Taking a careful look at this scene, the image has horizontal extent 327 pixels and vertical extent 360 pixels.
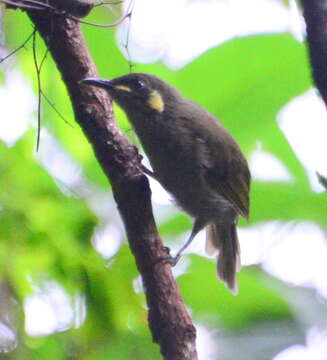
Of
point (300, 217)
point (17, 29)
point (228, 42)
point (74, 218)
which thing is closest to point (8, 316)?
point (74, 218)

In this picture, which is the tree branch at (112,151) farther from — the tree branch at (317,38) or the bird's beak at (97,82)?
the tree branch at (317,38)

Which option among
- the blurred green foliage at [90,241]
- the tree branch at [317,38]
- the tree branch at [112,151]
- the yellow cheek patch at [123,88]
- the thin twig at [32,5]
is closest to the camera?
the tree branch at [317,38]

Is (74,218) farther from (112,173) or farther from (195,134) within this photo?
(195,134)

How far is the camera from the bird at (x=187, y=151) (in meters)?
3.29

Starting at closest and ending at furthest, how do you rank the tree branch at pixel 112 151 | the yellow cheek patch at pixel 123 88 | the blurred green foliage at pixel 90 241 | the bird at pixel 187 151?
the blurred green foliage at pixel 90 241 < the tree branch at pixel 112 151 < the yellow cheek patch at pixel 123 88 < the bird at pixel 187 151

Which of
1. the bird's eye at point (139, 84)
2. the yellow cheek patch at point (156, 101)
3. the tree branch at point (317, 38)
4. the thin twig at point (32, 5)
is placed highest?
the tree branch at point (317, 38)

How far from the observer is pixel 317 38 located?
91 centimetres

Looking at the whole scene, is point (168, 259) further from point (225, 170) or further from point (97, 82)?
point (225, 170)

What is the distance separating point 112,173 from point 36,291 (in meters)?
0.66

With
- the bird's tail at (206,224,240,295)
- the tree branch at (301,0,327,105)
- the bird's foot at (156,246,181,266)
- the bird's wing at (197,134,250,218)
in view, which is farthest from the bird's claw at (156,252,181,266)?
the bird's tail at (206,224,240,295)

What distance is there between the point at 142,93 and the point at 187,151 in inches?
13.2

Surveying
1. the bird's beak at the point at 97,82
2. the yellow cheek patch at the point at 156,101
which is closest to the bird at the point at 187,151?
the yellow cheek patch at the point at 156,101

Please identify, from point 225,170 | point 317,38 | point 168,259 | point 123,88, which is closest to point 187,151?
point 225,170

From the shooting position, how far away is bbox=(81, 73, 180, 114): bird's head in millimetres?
3070
